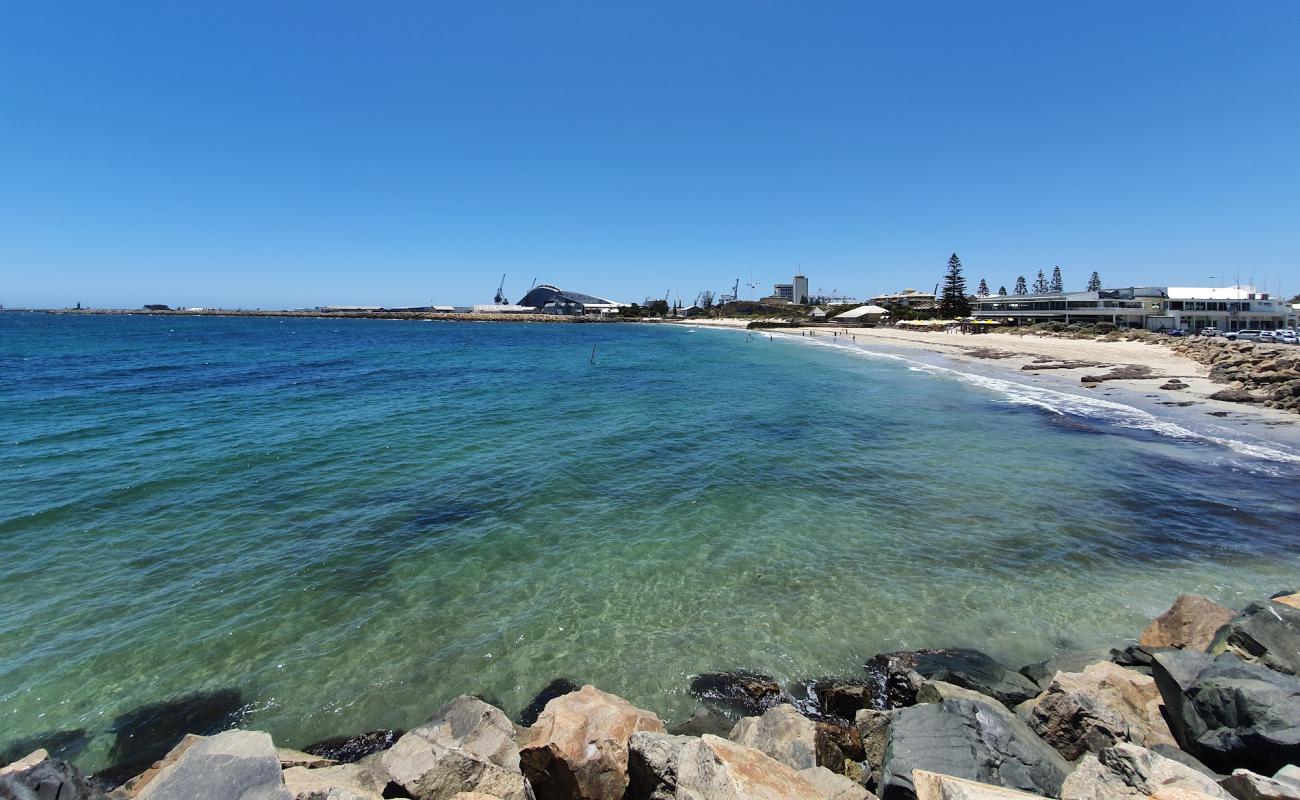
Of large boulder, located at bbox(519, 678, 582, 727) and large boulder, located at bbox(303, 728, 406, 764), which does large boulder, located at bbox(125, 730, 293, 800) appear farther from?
large boulder, located at bbox(519, 678, 582, 727)

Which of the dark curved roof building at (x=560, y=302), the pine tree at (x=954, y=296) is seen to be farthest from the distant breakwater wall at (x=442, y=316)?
the pine tree at (x=954, y=296)

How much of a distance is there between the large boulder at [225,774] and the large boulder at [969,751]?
183 inches

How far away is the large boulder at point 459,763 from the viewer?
429cm

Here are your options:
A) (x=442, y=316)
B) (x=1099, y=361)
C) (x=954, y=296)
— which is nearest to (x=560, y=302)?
(x=442, y=316)

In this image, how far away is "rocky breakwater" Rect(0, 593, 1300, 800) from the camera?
3836 millimetres

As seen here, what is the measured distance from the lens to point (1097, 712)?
5.03 m

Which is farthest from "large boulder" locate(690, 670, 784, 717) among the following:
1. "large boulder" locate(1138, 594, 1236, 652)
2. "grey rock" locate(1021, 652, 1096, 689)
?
"large boulder" locate(1138, 594, 1236, 652)

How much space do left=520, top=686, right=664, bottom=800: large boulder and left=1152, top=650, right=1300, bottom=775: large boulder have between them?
495 cm

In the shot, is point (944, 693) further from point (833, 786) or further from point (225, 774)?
point (225, 774)

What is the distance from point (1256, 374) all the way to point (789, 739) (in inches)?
1495

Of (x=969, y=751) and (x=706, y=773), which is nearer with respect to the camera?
(x=706, y=773)

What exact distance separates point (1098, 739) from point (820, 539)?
582cm

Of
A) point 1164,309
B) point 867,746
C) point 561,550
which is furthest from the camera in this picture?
point 1164,309

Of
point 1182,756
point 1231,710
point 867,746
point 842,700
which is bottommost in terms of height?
point 842,700
